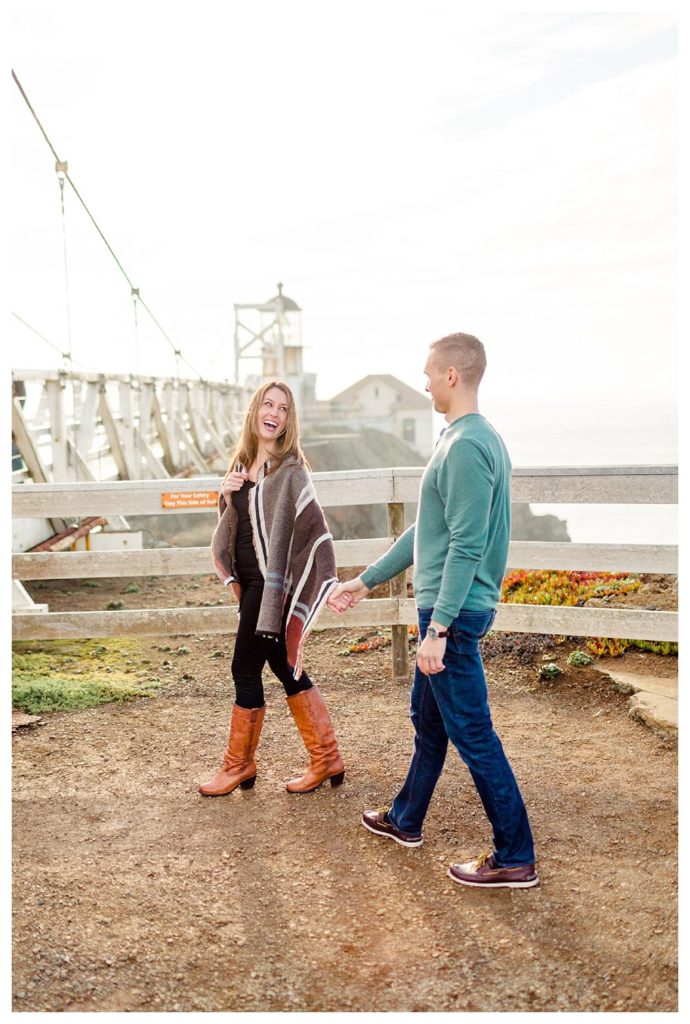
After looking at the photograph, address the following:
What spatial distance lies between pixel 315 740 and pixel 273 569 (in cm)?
79

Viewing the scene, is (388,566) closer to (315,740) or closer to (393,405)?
(315,740)

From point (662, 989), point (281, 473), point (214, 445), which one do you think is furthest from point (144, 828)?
point (214, 445)

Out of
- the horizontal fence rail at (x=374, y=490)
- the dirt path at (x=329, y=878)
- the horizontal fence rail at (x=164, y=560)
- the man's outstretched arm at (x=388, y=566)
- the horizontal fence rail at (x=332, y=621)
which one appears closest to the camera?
the dirt path at (x=329, y=878)

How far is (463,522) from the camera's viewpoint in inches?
112

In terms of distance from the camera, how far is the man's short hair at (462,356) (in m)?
3.00

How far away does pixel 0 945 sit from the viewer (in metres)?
2.83

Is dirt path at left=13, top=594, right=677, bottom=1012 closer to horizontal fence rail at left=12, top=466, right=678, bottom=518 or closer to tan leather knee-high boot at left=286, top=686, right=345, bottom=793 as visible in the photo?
tan leather knee-high boot at left=286, top=686, right=345, bottom=793

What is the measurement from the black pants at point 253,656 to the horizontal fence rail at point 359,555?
1.37 meters

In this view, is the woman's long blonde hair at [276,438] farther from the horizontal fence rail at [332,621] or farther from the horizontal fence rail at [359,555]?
the horizontal fence rail at [332,621]

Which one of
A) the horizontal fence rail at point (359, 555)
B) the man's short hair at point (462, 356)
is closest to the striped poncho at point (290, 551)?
the man's short hair at point (462, 356)

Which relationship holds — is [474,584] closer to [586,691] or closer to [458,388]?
[458,388]

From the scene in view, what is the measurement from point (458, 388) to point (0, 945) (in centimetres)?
224

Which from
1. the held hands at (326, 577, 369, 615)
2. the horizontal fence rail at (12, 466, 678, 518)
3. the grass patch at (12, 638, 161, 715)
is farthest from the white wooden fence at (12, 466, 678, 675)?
the held hands at (326, 577, 369, 615)

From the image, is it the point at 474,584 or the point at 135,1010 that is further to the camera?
the point at 474,584
